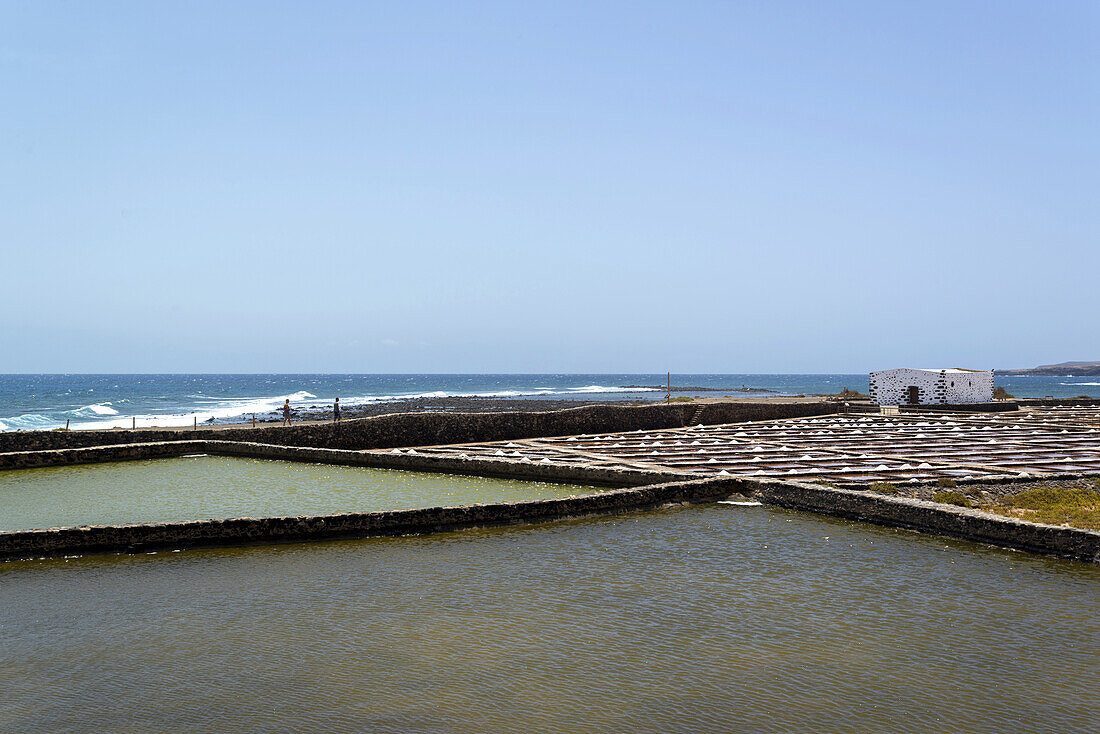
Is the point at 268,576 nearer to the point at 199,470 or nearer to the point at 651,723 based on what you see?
the point at 651,723

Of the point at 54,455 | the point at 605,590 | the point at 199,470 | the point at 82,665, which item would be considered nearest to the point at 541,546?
the point at 605,590

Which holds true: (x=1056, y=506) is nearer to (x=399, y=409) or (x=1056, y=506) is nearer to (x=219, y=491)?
(x=219, y=491)

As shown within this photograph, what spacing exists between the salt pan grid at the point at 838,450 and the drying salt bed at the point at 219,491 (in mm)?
2630

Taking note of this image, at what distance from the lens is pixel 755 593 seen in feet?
25.3

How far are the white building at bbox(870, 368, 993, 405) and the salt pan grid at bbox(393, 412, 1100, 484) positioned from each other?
25.9 ft

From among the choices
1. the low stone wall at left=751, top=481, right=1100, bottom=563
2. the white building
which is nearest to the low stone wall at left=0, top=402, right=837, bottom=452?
the low stone wall at left=751, top=481, right=1100, bottom=563

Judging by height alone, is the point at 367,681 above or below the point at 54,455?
below

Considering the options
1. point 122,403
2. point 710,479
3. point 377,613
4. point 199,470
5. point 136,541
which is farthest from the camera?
point 122,403

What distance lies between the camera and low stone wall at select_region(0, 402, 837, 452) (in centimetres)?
2045

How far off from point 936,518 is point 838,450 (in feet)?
37.6

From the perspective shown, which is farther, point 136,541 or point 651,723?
point 136,541

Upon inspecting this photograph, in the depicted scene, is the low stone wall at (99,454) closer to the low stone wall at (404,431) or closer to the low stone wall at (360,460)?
the low stone wall at (360,460)

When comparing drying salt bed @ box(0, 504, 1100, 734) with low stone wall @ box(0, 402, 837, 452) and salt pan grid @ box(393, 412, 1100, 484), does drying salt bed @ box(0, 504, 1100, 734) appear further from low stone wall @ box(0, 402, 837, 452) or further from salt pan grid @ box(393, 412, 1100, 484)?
low stone wall @ box(0, 402, 837, 452)

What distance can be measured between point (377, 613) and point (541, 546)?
10.2ft
